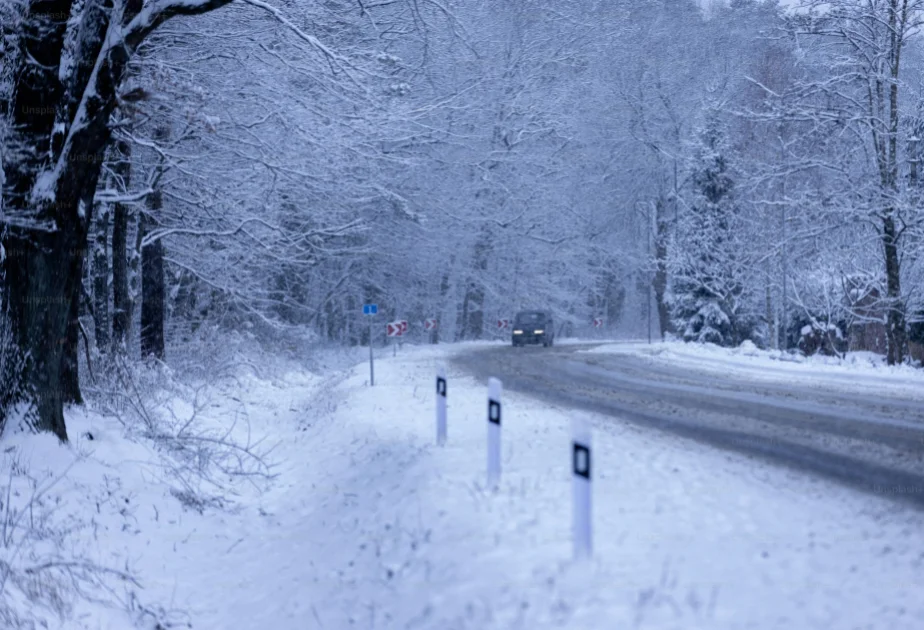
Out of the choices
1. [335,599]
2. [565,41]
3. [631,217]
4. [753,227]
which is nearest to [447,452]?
[335,599]

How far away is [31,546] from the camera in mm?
7180

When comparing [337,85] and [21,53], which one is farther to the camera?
[337,85]

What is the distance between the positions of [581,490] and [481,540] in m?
1.15

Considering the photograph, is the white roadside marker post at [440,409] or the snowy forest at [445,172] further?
the white roadside marker post at [440,409]

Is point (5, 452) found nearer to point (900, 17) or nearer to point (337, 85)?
point (337, 85)

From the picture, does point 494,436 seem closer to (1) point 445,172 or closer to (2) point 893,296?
(2) point 893,296

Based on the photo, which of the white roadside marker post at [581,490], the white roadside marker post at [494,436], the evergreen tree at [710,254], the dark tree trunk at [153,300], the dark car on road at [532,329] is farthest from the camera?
the dark car on road at [532,329]

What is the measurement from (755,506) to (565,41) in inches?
1528

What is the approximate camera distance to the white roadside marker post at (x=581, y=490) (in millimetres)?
5754

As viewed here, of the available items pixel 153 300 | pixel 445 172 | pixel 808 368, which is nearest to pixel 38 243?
pixel 153 300

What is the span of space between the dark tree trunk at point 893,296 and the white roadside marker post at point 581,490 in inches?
823

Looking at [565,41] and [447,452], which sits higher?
[565,41]

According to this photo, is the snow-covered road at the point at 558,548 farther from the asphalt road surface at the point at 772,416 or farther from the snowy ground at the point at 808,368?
the snowy ground at the point at 808,368

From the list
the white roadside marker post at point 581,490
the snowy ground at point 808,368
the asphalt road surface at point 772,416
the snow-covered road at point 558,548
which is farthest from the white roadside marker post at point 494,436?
the snowy ground at point 808,368
